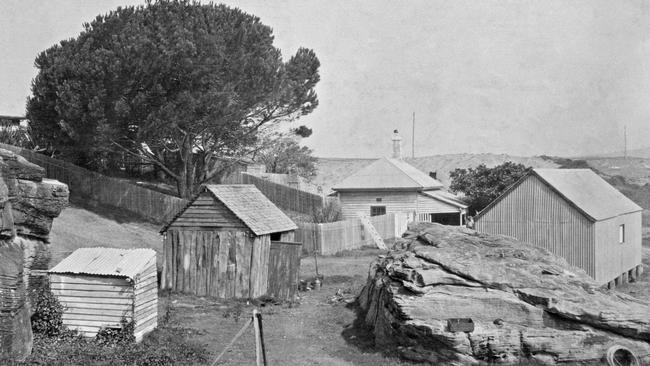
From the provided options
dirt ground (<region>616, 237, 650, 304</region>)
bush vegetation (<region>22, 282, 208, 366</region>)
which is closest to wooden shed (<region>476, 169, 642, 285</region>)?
dirt ground (<region>616, 237, 650, 304</region>)

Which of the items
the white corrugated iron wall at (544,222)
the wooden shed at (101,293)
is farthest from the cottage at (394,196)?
the wooden shed at (101,293)

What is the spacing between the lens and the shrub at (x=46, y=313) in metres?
16.8

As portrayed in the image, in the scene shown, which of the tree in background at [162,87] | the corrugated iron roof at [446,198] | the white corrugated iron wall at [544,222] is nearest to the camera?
the white corrugated iron wall at [544,222]

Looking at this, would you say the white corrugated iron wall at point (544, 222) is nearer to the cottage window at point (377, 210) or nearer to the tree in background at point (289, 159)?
the cottage window at point (377, 210)

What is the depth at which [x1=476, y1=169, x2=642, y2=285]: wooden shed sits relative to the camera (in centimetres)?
2944

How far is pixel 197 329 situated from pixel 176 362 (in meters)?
3.73

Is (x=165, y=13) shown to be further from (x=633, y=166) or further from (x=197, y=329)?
(x=633, y=166)

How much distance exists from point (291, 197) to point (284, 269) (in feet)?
82.9

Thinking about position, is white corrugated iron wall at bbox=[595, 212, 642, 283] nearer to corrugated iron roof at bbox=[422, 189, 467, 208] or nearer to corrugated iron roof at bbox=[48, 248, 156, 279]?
corrugated iron roof at bbox=[422, 189, 467, 208]

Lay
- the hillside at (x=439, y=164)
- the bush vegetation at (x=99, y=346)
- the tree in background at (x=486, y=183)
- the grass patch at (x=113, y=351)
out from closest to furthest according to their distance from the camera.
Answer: the grass patch at (x=113, y=351) < the bush vegetation at (x=99, y=346) < the tree in background at (x=486, y=183) < the hillside at (x=439, y=164)

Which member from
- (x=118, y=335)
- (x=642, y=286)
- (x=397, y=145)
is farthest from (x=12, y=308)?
(x=397, y=145)

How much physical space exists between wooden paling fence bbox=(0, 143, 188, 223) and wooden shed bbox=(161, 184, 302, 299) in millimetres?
16642

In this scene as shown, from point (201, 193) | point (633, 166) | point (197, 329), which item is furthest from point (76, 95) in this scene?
point (633, 166)

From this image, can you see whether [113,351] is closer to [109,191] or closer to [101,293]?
[101,293]
